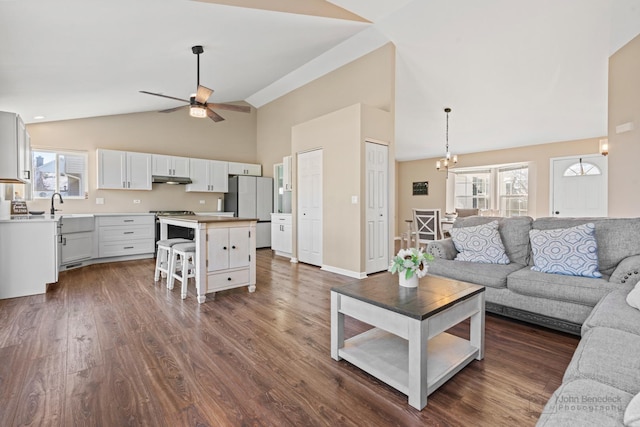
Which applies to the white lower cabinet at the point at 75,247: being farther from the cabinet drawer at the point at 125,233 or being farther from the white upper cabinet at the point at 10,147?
the white upper cabinet at the point at 10,147

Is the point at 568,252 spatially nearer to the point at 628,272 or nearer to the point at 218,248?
the point at 628,272

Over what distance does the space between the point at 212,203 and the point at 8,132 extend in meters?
4.08

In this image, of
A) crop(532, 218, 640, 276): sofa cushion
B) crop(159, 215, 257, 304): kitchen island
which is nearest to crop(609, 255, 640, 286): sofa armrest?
crop(532, 218, 640, 276): sofa cushion

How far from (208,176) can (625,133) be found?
6.94m

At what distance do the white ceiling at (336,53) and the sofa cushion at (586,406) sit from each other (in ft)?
12.5

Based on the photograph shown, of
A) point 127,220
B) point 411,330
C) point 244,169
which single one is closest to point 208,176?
point 244,169

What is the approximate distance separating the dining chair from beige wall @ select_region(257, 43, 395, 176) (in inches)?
95.5

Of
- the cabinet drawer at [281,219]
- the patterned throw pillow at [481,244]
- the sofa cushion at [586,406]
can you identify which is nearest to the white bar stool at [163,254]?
the cabinet drawer at [281,219]

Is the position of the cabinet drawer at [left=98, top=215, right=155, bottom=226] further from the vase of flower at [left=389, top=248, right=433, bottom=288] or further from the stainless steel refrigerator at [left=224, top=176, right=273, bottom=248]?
the vase of flower at [left=389, top=248, right=433, bottom=288]

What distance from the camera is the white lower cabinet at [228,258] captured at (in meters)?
3.40

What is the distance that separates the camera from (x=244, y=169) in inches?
301

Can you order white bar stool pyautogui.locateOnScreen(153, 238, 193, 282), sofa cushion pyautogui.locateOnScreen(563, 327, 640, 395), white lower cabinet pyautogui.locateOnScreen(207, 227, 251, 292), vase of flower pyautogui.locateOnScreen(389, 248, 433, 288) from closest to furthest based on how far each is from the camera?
sofa cushion pyautogui.locateOnScreen(563, 327, 640, 395), vase of flower pyautogui.locateOnScreen(389, 248, 433, 288), white lower cabinet pyautogui.locateOnScreen(207, 227, 251, 292), white bar stool pyautogui.locateOnScreen(153, 238, 193, 282)

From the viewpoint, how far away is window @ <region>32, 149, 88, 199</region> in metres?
5.39

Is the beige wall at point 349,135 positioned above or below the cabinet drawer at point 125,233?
above
